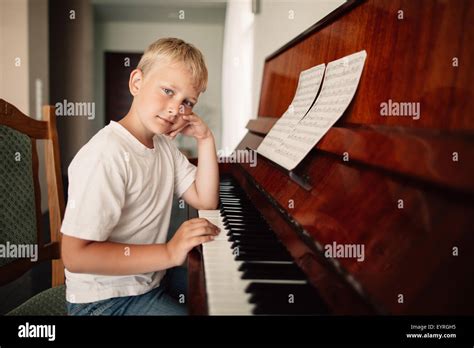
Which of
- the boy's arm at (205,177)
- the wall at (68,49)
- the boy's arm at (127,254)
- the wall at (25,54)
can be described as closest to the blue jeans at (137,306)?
the boy's arm at (127,254)

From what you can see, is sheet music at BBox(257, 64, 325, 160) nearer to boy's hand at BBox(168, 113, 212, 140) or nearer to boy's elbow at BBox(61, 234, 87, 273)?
boy's hand at BBox(168, 113, 212, 140)

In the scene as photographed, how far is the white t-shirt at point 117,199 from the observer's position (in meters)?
0.67

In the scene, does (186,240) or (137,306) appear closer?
(186,240)

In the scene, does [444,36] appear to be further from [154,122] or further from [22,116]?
[22,116]

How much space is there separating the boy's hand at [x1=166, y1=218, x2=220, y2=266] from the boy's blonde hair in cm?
31

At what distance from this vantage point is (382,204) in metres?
0.48

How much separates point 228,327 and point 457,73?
0.41m

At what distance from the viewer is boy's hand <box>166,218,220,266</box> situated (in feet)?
2.17

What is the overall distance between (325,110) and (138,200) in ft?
1.35

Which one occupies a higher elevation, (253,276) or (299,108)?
(299,108)

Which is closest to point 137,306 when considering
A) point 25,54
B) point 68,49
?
point 25,54

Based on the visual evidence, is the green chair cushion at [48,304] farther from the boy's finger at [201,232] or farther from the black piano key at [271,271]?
the black piano key at [271,271]

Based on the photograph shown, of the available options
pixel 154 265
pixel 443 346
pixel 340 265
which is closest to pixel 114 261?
pixel 154 265

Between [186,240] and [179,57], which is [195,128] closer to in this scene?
[179,57]
